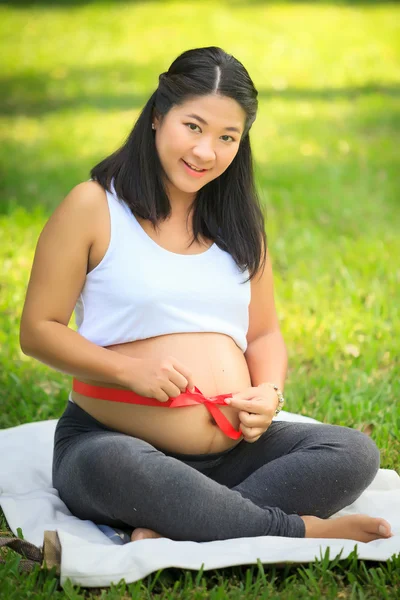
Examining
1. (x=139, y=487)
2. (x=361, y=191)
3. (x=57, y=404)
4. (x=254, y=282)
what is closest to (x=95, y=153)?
(x=361, y=191)

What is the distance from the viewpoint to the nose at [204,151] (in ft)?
8.04

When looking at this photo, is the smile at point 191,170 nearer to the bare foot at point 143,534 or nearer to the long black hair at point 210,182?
the long black hair at point 210,182

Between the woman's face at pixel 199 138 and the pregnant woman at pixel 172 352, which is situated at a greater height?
the woman's face at pixel 199 138

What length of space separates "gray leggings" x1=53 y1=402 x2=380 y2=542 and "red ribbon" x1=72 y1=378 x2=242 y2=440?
9cm

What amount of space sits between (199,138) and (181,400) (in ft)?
2.22

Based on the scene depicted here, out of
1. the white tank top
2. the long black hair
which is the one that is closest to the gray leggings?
the white tank top

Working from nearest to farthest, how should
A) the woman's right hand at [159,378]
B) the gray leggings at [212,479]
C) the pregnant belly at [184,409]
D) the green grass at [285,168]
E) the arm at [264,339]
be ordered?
the gray leggings at [212,479] → the woman's right hand at [159,378] → the pregnant belly at [184,409] → the arm at [264,339] → the green grass at [285,168]

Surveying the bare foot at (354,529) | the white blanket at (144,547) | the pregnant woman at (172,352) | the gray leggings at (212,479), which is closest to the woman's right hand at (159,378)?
the pregnant woman at (172,352)

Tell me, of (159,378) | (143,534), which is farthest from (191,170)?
(143,534)

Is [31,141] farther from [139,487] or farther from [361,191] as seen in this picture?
[139,487]

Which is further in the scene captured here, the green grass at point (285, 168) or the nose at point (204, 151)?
the green grass at point (285, 168)

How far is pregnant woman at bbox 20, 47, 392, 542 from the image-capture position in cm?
233

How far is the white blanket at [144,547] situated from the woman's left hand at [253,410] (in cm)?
33

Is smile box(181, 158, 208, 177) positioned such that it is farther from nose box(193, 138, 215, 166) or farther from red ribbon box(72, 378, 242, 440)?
red ribbon box(72, 378, 242, 440)
